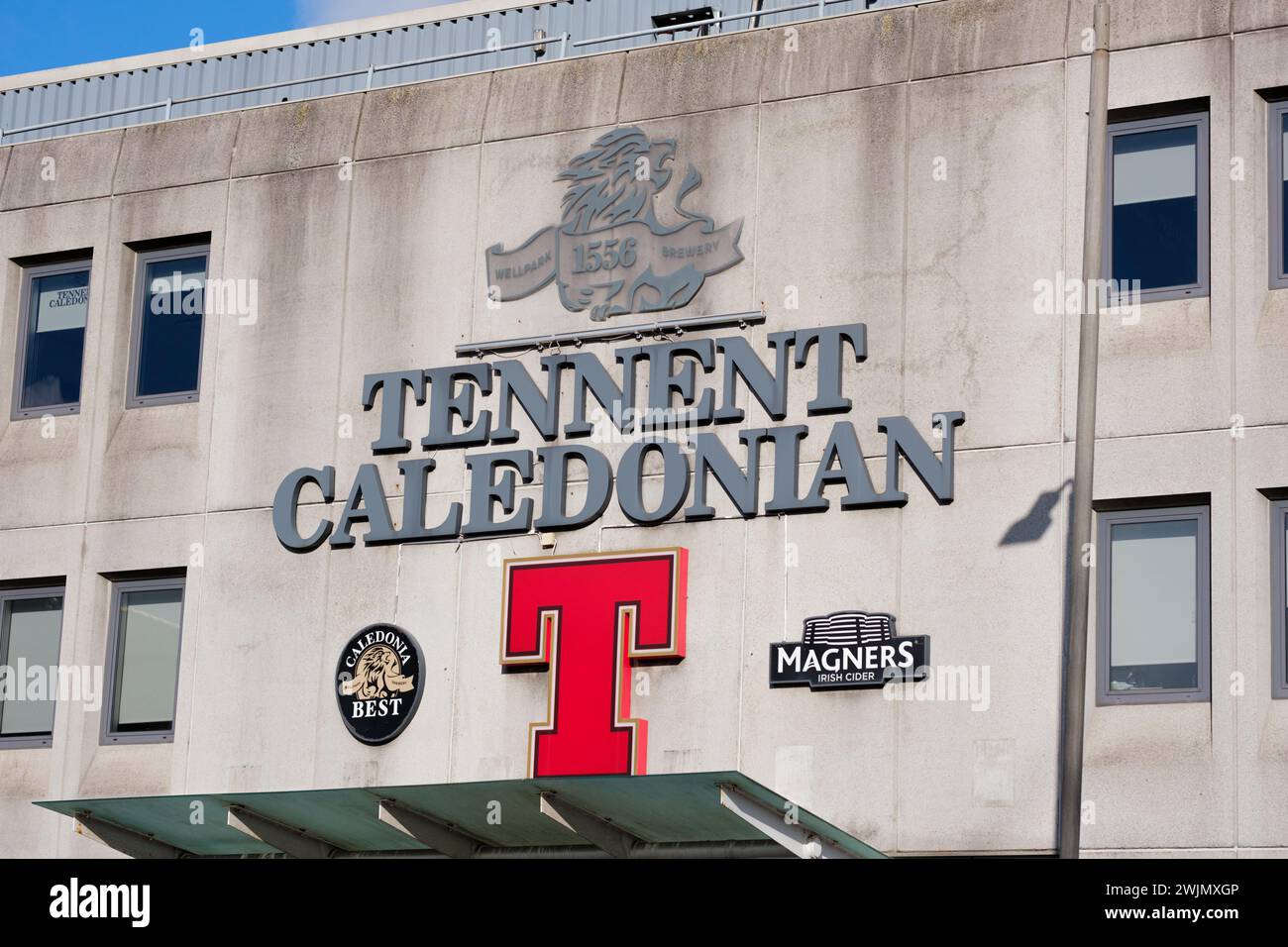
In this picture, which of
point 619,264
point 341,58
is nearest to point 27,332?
point 341,58

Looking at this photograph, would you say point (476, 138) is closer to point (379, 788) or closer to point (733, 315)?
point (733, 315)

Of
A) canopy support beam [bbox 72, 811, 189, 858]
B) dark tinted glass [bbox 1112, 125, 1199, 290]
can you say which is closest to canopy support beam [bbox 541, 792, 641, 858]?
canopy support beam [bbox 72, 811, 189, 858]

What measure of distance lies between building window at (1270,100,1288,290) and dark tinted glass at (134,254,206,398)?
12426mm

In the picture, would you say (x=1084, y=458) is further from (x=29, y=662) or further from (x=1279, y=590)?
(x=29, y=662)

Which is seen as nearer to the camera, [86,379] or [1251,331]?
[1251,331]

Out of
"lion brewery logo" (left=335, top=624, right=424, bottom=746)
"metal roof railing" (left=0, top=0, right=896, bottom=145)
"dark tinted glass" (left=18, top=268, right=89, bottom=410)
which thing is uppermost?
"metal roof railing" (left=0, top=0, right=896, bottom=145)

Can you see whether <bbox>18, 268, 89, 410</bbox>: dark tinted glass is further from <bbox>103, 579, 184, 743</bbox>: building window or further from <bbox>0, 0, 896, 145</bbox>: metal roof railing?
<bbox>103, 579, 184, 743</bbox>: building window

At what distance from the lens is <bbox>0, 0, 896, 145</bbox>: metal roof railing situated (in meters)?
24.2

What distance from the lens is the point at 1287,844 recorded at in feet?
61.2

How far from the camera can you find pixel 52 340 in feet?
87.6

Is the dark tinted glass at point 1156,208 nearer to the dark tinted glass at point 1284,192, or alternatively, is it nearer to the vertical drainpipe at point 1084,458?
the dark tinted glass at point 1284,192

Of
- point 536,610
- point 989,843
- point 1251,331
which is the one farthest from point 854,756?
point 1251,331

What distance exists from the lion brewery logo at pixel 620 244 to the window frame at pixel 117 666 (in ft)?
17.2

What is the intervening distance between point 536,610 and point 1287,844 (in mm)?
7901
